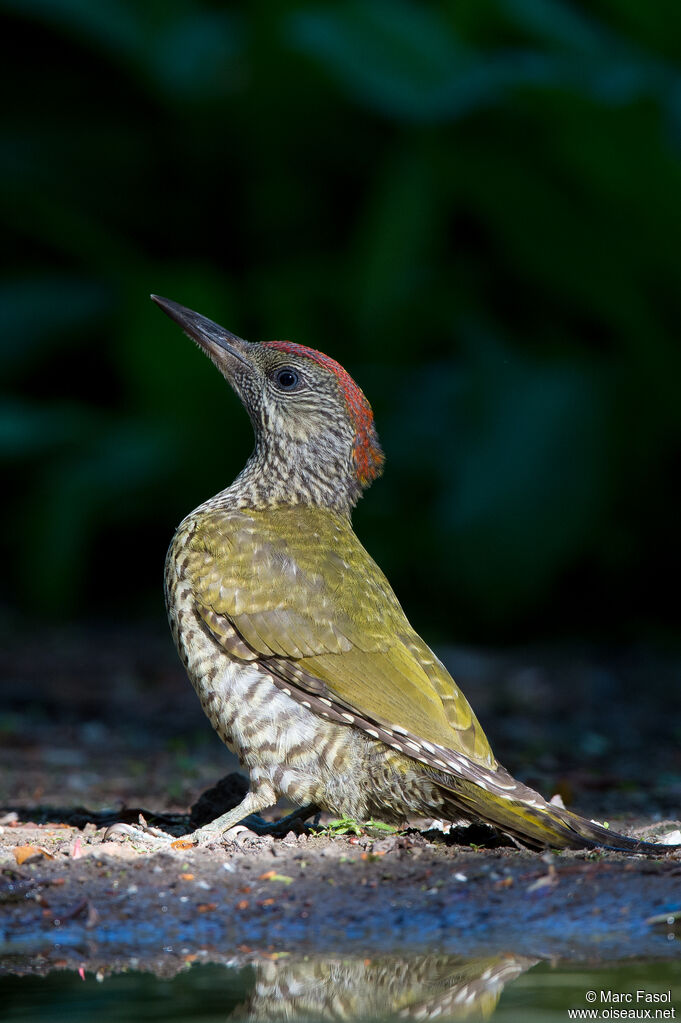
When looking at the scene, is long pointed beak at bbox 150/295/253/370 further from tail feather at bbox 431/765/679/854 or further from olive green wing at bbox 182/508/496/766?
tail feather at bbox 431/765/679/854

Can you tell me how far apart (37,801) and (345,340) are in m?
5.47

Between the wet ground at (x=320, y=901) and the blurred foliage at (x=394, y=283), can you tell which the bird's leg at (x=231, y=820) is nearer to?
the wet ground at (x=320, y=901)

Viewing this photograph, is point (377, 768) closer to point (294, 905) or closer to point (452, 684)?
point (452, 684)

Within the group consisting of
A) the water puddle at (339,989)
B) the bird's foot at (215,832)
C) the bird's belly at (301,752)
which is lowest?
the water puddle at (339,989)

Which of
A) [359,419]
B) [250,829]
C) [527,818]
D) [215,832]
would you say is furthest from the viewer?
[359,419]

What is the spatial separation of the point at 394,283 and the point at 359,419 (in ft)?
15.0

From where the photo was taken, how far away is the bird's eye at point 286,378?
5.23 metres

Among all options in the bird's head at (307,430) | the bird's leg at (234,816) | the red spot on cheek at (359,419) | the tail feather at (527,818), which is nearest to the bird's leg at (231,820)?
the bird's leg at (234,816)

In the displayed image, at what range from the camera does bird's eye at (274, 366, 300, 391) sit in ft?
17.1

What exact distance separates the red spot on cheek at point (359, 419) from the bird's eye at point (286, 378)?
7cm

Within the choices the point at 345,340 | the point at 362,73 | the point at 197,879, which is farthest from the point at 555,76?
the point at 197,879

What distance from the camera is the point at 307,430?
5211 mm

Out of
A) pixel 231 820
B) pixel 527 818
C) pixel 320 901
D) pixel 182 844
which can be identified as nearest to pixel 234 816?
pixel 231 820

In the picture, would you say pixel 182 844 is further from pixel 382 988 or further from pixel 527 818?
pixel 382 988
